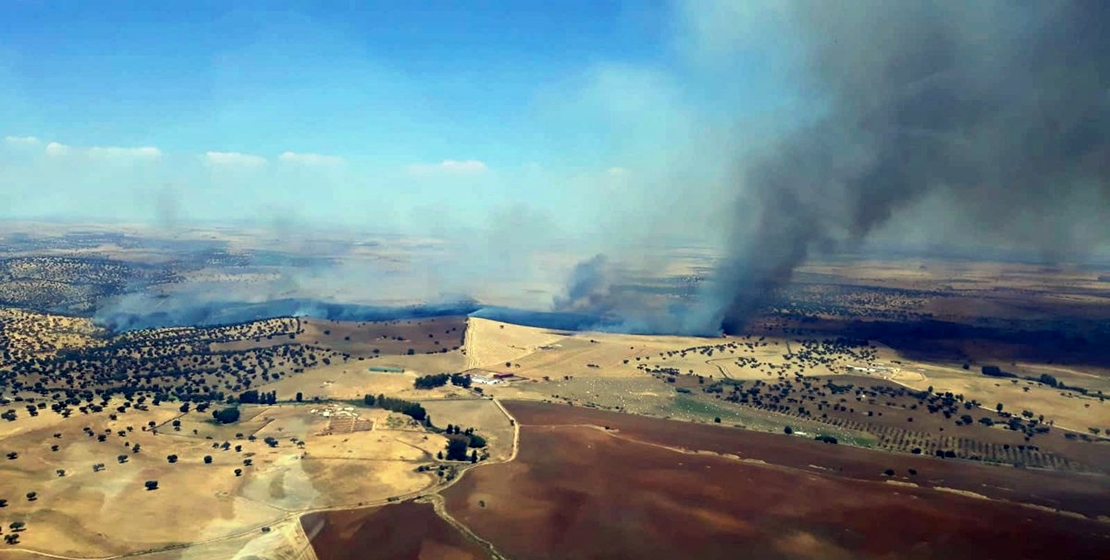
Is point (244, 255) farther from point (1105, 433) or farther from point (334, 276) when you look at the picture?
point (1105, 433)

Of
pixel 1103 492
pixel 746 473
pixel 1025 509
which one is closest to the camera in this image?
pixel 1025 509

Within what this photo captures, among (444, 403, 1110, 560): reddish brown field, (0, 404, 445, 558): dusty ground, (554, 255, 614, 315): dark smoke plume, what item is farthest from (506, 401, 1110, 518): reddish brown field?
(554, 255, 614, 315): dark smoke plume

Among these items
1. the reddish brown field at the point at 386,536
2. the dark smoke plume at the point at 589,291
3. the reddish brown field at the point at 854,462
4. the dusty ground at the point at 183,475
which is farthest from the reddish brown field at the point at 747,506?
the dark smoke plume at the point at 589,291

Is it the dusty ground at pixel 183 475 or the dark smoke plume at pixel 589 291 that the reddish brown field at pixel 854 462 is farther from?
the dark smoke plume at pixel 589 291

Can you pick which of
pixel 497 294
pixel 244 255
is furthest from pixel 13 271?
pixel 497 294

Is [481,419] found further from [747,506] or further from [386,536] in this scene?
[747,506]

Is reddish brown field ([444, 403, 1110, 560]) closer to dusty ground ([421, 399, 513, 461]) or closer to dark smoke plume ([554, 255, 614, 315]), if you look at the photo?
dusty ground ([421, 399, 513, 461])

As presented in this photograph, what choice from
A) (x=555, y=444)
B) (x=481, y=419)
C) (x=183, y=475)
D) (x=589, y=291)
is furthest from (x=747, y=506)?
(x=589, y=291)
